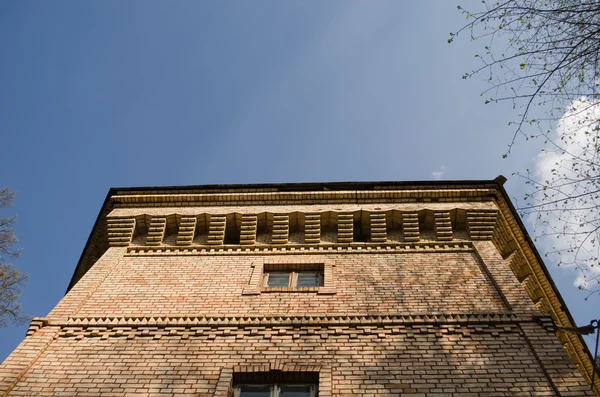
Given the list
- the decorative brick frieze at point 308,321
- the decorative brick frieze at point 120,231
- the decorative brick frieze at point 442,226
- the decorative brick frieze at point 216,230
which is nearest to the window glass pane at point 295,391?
the decorative brick frieze at point 308,321

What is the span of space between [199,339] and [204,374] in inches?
32.3

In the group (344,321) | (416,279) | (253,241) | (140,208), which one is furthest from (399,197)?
(140,208)

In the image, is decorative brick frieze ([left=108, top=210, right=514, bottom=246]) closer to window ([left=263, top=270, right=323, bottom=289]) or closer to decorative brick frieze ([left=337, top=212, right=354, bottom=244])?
decorative brick frieze ([left=337, top=212, right=354, bottom=244])

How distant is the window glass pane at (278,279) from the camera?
9.73 meters

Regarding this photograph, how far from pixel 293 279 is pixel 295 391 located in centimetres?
287

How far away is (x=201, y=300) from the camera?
902cm

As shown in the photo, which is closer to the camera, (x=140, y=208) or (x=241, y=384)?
(x=241, y=384)

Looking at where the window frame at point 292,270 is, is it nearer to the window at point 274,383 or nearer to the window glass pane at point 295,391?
the window at point 274,383

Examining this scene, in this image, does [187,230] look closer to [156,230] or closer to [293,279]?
[156,230]

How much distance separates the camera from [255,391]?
7.25m

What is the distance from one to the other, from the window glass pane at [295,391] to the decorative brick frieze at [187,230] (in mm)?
4482

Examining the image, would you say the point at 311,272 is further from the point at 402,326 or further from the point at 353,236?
the point at 402,326

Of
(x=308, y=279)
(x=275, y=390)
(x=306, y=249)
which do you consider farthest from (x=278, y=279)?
(x=275, y=390)

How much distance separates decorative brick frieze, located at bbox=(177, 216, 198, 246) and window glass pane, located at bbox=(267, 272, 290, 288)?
6.59 ft
